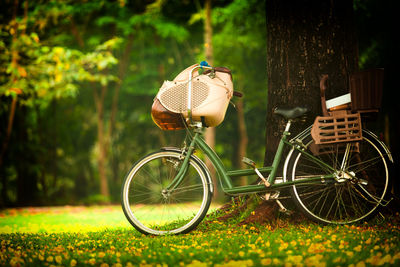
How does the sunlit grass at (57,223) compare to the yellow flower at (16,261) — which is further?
the sunlit grass at (57,223)

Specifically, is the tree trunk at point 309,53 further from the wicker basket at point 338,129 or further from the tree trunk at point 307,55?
the wicker basket at point 338,129

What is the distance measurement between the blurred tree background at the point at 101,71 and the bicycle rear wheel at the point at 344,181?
5484 millimetres

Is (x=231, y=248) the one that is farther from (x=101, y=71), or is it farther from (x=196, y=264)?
(x=101, y=71)

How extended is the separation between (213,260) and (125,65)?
1373cm

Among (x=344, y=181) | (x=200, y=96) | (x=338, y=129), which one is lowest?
(x=344, y=181)

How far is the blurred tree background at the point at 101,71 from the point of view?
32.8 ft

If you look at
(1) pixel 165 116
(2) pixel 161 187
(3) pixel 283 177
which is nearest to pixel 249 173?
(3) pixel 283 177

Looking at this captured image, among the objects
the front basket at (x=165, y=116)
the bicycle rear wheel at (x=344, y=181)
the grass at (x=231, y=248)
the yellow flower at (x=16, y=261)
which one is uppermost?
the front basket at (x=165, y=116)

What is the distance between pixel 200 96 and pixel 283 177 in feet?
3.96

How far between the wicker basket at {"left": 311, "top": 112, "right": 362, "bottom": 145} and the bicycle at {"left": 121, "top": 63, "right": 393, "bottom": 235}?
0.11 metres

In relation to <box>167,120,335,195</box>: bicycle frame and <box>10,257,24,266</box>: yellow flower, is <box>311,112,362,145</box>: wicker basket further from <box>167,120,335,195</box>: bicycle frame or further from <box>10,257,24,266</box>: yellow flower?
<box>10,257,24,266</box>: yellow flower

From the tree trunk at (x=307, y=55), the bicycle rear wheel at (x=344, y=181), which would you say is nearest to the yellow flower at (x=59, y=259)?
the tree trunk at (x=307, y=55)

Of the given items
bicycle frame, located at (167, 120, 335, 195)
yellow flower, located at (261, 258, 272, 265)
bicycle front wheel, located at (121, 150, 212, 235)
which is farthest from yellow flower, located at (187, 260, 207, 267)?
bicycle frame, located at (167, 120, 335, 195)

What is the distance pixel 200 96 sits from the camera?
162 inches
